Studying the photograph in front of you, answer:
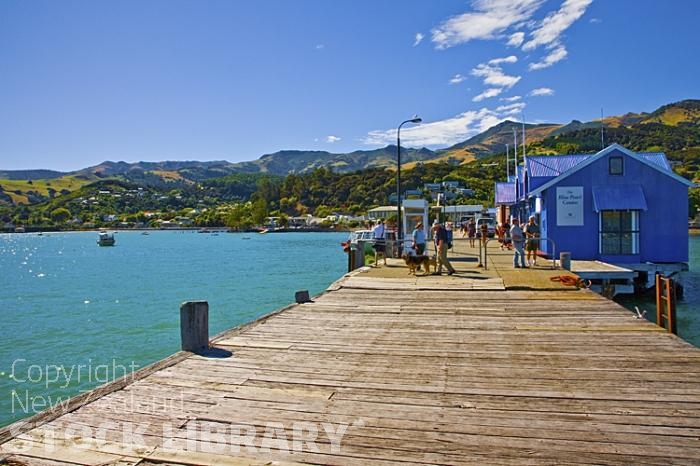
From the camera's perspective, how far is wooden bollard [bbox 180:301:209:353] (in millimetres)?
7535

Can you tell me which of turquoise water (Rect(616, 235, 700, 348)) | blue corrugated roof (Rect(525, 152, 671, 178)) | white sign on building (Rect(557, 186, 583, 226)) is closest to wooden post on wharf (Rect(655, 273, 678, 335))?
turquoise water (Rect(616, 235, 700, 348))

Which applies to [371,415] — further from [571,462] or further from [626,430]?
[626,430]

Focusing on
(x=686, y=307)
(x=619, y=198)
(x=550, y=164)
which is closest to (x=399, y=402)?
(x=686, y=307)

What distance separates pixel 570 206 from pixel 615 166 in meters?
2.82

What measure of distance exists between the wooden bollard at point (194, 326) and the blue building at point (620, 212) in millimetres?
19429

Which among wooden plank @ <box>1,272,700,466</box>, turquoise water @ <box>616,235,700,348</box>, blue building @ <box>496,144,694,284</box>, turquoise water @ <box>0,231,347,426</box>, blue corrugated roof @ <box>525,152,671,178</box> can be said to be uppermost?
blue corrugated roof @ <box>525,152,671,178</box>

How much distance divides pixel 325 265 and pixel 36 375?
3464 cm

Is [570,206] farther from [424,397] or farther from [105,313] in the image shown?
[105,313]

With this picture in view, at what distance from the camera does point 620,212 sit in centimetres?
2498

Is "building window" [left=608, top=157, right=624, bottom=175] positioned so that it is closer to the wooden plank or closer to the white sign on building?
the white sign on building

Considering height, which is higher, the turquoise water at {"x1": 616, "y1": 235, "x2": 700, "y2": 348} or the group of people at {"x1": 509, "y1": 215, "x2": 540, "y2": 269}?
the group of people at {"x1": 509, "y1": 215, "x2": 540, "y2": 269}

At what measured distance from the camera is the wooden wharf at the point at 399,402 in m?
4.30

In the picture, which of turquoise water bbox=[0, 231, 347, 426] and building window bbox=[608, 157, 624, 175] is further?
building window bbox=[608, 157, 624, 175]

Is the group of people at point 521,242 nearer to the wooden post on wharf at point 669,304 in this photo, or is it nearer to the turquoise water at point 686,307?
the turquoise water at point 686,307
